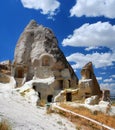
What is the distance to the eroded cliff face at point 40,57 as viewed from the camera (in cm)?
4277

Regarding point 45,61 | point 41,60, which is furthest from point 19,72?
point 45,61

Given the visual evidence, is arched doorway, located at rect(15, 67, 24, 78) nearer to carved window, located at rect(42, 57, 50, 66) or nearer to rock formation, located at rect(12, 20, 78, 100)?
rock formation, located at rect(12, 20, 78, 100)

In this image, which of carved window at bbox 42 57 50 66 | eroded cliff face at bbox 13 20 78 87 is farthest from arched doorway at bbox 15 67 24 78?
carved window at bbox 42 57 50 66

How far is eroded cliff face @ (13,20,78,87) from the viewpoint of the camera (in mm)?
42772

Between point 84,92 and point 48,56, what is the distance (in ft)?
37.1

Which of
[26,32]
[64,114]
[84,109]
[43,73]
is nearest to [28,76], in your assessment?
[43,73]

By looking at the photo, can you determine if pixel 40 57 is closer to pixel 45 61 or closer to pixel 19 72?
pixel 45 61

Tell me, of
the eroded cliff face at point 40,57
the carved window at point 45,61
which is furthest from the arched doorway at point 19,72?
the carved window at point 45,61

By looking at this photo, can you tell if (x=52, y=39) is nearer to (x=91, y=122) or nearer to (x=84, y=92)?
(x=84, y=92)

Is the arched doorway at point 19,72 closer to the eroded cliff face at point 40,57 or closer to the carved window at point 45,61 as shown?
the eroded cliff face at point 40,57

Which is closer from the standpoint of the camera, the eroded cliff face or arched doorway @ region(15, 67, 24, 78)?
the eroded cliff face

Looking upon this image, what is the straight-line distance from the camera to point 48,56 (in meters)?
44.7

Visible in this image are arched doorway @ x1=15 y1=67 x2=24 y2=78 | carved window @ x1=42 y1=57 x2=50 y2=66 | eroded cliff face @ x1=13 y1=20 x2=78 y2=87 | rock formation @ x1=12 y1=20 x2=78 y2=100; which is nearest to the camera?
rock formation @ x1=12 y1=20 x2=78 y2=100

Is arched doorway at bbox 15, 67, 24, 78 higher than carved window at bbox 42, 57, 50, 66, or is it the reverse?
carved window at bbox 42, 57, 50, 66
